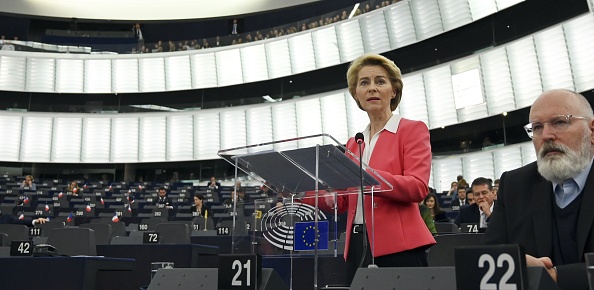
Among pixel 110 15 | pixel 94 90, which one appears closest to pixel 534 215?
pixel 94 90

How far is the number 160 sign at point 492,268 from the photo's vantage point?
1.57 metres

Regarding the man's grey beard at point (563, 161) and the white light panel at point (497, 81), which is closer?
the man's grey beard at point (563, 161)

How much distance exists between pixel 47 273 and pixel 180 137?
2052cm

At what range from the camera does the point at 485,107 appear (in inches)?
699

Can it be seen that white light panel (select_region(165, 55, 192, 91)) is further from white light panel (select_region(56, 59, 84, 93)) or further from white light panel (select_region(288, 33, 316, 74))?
white light panel (select_region(288, 33, 316, 74))

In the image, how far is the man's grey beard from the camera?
84.5 inches

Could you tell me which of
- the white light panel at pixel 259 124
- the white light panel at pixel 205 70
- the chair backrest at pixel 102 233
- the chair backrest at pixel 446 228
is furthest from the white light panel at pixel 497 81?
the chair backrest at pixel 102 233

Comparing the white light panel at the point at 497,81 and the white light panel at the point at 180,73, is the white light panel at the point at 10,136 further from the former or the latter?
the white light panel at the point at 497,81

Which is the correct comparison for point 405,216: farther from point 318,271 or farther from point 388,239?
point 318,271

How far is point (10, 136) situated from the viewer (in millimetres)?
24734

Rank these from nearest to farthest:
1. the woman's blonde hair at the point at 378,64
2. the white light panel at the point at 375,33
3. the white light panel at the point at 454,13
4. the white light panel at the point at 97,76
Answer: the woman's blonde hair at the point at 378,64
the white light panel at the point at 454,13
the white light panel at the point at 375,33
the white light panel at the point at 97,76

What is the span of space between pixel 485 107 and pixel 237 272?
16.6m

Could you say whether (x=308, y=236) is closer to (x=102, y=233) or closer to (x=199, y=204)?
(x=102, y=233)

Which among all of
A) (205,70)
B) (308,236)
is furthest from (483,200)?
(205,70)
